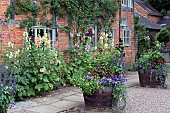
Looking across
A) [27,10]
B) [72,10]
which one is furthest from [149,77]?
[27,10]

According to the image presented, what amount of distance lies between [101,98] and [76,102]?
3.32ft

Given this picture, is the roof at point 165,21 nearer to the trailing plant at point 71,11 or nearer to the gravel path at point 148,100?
the trailing plant at point 71,11

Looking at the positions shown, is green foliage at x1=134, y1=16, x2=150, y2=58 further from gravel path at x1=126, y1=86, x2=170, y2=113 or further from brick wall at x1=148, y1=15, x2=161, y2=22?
brick wall at x1=148, y1=15, x2=161, y2=22

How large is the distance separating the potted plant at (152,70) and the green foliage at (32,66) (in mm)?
3146

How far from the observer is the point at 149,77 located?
8484mm

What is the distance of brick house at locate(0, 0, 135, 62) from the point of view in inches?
294

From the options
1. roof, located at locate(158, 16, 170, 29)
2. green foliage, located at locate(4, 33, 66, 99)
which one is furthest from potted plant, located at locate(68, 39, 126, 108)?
roof, located at locate(158, 16, 170, 29)

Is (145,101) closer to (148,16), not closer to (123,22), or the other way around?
(123,22)

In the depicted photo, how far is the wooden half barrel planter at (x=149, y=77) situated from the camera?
8.37 metres

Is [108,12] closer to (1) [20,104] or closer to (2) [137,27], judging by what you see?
(2) [137,27]

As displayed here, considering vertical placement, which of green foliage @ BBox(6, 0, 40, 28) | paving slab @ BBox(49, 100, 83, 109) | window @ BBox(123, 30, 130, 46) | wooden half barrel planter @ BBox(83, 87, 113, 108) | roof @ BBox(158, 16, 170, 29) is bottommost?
paving slab @ BBox(49, 100, 83, 109)

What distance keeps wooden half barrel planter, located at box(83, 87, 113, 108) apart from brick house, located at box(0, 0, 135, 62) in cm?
321

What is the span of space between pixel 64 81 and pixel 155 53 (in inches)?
128

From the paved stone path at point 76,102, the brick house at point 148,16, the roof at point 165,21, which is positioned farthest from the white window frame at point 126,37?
the roof at point 165,21
